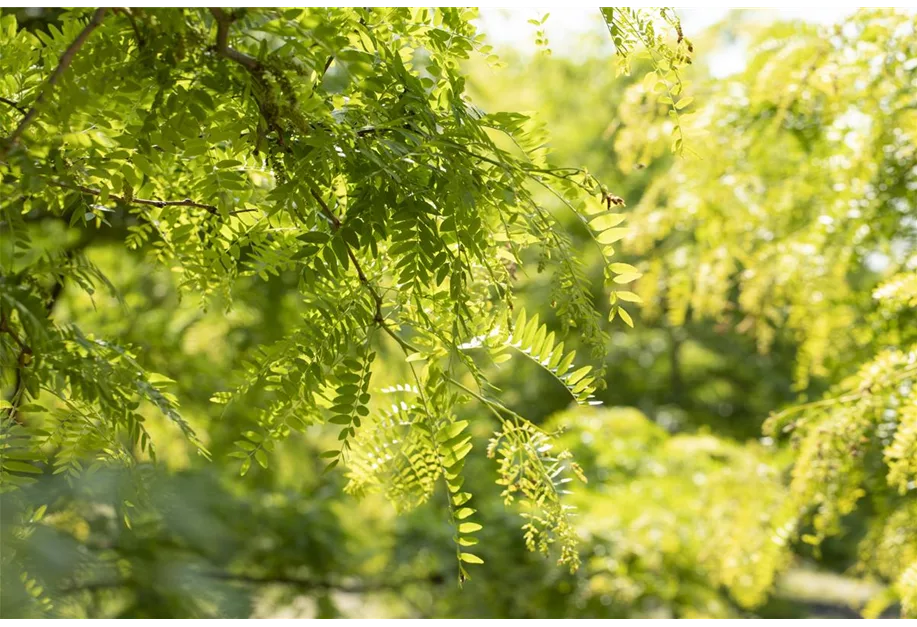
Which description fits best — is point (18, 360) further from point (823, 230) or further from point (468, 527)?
point (823, 230)

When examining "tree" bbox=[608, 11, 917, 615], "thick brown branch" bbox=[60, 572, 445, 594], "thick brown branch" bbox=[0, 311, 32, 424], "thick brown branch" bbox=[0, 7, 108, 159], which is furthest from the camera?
"thick brown branch" bbox=[60, 572, 445, 594]

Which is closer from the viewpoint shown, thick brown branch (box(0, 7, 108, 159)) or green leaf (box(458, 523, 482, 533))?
thick brown branch (box(0, 7, 108, 159))

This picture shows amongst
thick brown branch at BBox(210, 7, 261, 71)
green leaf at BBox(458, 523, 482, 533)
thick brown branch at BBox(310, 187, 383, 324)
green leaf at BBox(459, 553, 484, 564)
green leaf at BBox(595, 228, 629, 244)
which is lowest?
green leaf at BBox(459, 553, 484, 564)

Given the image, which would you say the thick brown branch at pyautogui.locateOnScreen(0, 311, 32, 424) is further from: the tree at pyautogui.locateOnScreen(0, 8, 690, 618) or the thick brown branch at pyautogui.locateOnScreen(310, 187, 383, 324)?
the thick brown branch at pyautogui.locateOnScreen(310, 187, 383, 324)

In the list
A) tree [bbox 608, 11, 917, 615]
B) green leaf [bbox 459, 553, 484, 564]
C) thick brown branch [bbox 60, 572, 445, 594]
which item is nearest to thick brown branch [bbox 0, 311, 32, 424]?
green leaf [bbox 459, 553, 484, 564]

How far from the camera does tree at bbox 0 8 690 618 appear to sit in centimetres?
62

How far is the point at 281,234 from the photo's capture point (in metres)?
0.85

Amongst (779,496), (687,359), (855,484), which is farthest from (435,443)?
(687,359)

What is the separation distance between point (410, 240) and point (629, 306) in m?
4.60

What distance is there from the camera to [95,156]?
2.31 ft

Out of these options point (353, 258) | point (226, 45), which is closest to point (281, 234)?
point (353, 258)

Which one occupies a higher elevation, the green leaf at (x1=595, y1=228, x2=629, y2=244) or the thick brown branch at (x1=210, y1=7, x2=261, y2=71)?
the thick brown branch at (x1=210, y1=7, x2=261, y2=71)

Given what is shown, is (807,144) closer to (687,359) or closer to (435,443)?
(435,443)

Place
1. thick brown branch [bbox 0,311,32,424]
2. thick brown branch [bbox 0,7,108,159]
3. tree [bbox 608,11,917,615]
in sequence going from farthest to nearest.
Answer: tree [bbox 608,11,917,615] < thick brown branch [bbox 0,311,32,424] < thick brown branch [bbox 0,7,108,159]
